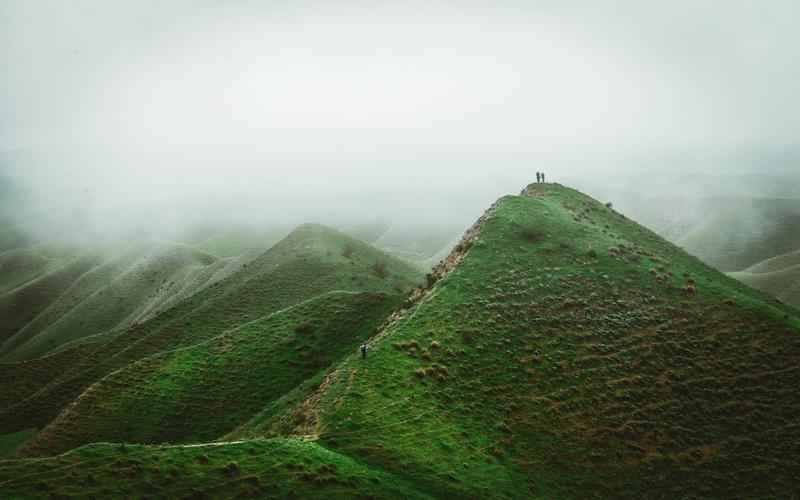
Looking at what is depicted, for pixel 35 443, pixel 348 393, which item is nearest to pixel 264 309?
pixel 35 443

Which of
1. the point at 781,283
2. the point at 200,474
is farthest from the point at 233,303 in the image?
the point at 781,283

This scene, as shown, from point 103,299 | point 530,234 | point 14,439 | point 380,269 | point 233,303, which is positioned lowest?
point 14,439

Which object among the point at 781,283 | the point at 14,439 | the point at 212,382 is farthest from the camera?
the point at 781,283

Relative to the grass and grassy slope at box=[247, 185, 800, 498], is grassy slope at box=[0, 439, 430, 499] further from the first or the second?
the grass

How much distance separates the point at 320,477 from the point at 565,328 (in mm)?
25748

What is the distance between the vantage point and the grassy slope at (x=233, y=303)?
71.2m

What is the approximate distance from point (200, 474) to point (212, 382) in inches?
1123

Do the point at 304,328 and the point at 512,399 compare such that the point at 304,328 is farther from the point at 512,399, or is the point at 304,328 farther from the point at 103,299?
the point at 103,299

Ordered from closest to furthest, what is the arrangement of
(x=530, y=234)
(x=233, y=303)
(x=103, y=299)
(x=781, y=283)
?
(x=530, y=234)
(x=233, y=303)
(x=781, y=283)
(x=103, y=299)

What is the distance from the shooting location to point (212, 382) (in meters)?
52.8

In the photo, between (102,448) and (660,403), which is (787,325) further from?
(102,448)

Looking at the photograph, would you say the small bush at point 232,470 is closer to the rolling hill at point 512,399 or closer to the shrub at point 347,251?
the rolling hill at point 512,399

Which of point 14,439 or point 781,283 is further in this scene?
point 781,283

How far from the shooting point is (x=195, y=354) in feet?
188
